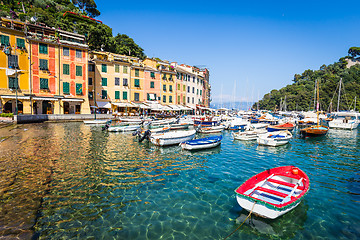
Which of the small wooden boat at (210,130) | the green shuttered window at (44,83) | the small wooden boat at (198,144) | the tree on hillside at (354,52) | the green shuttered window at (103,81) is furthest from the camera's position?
the tree on hillside at (354,52)

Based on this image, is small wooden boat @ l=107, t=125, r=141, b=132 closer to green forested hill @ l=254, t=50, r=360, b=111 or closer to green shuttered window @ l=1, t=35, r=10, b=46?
green shuttered window @ l=1, t=35, r=10, b=46

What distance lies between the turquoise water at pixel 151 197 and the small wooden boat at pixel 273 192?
730mm

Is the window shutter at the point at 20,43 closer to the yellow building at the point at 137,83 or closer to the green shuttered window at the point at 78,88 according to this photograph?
the green shuttered window at the point at 78,88

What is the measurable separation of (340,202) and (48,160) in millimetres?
17756

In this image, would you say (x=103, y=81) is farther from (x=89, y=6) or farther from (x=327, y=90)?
(x=327, y=90)

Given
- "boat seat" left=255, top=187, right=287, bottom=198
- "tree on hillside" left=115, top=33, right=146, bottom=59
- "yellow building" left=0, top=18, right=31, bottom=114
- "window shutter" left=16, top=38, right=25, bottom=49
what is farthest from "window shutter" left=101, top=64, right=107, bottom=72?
"boat seat" left=255, top=187, right=287, bottom=198

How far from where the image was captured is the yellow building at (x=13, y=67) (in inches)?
1217

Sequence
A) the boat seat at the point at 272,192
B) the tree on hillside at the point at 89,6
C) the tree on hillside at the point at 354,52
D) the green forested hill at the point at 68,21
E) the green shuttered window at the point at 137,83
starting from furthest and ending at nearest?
the tree on hillside at the point at 354,52 < the tree on hillside at the point at 89,6 < the green forested hill at the point at 68,21 < the green shuttered window at the point at 137,83 < the boat seat at the point at 272,192

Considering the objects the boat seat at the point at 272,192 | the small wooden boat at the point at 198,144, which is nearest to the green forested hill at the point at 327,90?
the small wooden boat at the point at 198,144

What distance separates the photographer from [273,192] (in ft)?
25.8

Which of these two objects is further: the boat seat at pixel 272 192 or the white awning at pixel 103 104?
the white awning at pixel 103 104

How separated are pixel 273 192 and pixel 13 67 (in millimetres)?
42703

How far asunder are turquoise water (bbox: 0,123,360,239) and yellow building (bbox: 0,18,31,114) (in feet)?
Result: 72.2

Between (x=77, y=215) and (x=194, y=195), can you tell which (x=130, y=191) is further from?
(x=194, y=195)
